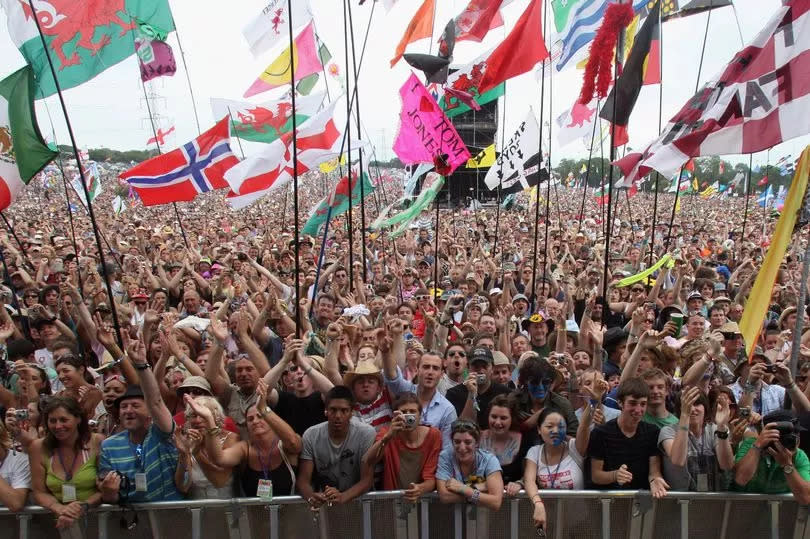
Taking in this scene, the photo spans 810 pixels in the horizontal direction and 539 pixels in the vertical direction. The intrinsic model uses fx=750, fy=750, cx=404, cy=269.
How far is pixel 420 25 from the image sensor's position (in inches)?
412

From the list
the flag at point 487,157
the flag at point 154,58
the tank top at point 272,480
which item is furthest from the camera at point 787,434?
the flag at point 487,157

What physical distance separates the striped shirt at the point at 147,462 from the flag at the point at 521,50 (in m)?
6.42

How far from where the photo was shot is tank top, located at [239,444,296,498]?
4.21 metres

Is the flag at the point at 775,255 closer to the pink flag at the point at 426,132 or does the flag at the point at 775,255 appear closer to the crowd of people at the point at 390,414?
the crowd of people at the point at 390,414

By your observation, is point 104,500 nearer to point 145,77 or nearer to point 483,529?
point 483,529

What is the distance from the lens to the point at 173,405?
5262 millimetres

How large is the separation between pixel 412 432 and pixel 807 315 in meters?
6.19

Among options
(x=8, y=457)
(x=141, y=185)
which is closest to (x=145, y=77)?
(x=141, y=185)

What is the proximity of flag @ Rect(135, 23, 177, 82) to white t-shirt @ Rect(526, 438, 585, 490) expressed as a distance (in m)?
8.92

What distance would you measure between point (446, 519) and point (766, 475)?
178 centimetres

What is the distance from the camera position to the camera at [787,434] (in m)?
3.89

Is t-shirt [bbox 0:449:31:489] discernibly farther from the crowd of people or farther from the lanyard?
the lanyard

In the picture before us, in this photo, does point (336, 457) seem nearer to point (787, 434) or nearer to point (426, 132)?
point (787, 434)

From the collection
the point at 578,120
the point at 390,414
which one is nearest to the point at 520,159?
the point at 578,120
